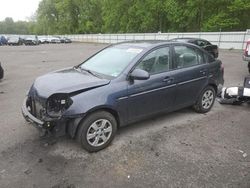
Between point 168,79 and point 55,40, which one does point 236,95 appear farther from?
point 55,40

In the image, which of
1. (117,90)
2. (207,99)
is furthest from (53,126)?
(207,99)

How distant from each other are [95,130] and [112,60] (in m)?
1.42

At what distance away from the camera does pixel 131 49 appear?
15.1ft

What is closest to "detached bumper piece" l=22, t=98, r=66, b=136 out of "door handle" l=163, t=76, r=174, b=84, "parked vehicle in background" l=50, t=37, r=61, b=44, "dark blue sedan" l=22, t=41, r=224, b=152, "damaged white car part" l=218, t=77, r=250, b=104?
"dark blue sedan" l=22, t=41, r=224, b=152

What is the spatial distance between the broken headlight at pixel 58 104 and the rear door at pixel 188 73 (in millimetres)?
2140

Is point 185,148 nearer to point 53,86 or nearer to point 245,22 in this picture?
point 53,86

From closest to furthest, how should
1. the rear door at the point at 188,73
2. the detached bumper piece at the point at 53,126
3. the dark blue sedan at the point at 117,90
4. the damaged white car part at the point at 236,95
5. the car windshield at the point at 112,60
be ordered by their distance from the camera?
the detached bumper piece at the point at 53,126, the dark blue sedan at the point at 117,90, the car windshield at the point at 112,60, the rear door at the point at 188,73, the damaged white car part at the point at 236,95

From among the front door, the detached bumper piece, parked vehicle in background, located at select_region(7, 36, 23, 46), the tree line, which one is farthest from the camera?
parked vehicle in background, located at select_region(7, 36, 23, 46)

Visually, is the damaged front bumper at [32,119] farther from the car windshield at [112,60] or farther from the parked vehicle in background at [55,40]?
the parked vehicle in background at [55,40]

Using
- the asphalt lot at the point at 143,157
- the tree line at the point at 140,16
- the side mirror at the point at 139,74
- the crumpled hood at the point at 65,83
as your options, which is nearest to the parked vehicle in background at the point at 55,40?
the tree line at the point at 140,16

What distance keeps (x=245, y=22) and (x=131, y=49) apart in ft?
112

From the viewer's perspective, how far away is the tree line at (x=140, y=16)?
108ft

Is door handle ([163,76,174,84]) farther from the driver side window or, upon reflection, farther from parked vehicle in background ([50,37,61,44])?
parked vehicle in background ([50,37,61,44])

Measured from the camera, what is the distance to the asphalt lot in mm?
3166
